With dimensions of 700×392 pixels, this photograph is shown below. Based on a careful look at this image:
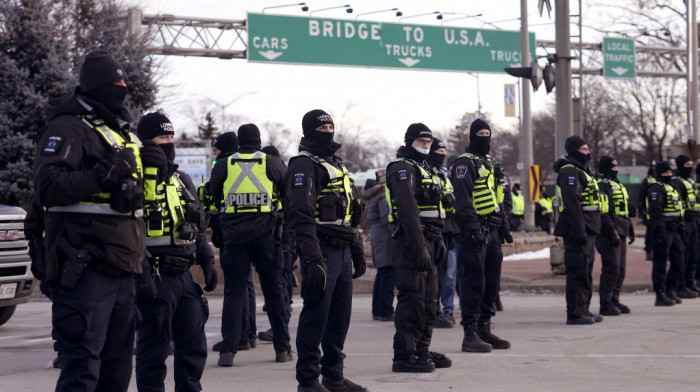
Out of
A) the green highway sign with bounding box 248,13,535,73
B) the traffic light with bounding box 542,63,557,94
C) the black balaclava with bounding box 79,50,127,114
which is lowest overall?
the black balaclava with bounding box 79,50,127,114

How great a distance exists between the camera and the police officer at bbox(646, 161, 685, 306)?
1464 cm

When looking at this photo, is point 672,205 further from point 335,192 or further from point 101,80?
point 101,80

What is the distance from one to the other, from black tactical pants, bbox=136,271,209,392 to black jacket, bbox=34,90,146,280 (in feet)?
3.57

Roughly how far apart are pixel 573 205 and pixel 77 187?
7.79 m

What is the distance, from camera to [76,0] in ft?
83.5

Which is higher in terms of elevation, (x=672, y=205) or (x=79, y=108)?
(x=79, y=108)

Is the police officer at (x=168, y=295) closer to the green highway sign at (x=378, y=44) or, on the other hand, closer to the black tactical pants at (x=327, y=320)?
the black tactical pants at (x=327, y=320)

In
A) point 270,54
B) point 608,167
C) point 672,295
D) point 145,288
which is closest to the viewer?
point 145,288

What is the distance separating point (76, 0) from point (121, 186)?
21627mm

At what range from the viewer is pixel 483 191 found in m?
10.1

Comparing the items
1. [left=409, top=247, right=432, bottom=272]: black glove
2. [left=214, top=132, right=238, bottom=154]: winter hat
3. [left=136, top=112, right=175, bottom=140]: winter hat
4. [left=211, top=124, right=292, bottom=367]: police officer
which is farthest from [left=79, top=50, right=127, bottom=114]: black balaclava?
[left=214, top=132, right=238, bottom=154]: winter hat

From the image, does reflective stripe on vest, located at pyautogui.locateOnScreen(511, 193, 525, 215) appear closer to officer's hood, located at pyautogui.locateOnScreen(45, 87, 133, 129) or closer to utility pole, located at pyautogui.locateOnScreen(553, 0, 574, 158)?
utility pole, located at pyautogui.locateOnScreen(553, 0, 574, 158)

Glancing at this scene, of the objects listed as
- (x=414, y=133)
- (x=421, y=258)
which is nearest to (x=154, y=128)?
(x=421, y=258)

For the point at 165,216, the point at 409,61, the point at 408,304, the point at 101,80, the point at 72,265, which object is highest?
the point at 409,61
